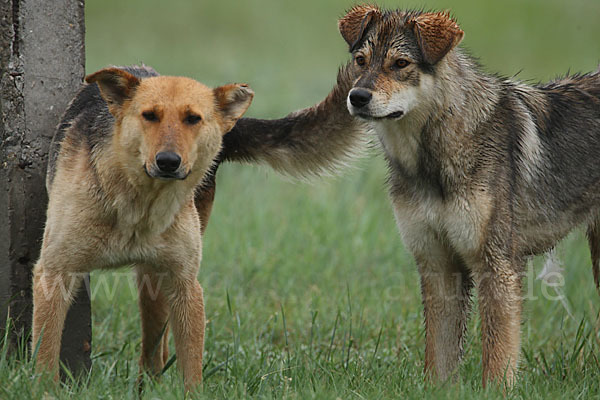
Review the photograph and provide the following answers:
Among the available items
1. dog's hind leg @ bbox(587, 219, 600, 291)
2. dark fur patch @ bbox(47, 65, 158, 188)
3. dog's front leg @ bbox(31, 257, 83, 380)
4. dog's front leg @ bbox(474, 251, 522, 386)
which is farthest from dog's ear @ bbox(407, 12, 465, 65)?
dog's front leg @ bbox(31, 257, 83, 380)

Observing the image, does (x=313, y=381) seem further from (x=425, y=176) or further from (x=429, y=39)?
(x=429, y=39)

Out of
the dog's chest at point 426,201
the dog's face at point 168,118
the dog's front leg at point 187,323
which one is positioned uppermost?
the dog's face at point 168,118

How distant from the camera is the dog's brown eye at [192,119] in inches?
161

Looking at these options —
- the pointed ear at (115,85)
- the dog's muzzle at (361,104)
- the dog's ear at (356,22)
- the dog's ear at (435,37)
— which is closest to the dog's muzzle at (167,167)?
the pointed ear at (115,85)

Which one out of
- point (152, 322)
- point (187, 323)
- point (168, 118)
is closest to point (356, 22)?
point (168, 118)

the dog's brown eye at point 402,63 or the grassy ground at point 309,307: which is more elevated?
the dog's brown eye at point 402,63

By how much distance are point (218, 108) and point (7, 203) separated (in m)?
1.40

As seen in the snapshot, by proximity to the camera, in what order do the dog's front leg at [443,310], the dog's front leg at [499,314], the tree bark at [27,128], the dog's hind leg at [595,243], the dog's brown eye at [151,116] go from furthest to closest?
the dog's hind leg at [595,243], the dog's front leg at [443,310], the tree bark at [27,128], the dog's front leg at [499,314], the dog's brown eye at [151,116]

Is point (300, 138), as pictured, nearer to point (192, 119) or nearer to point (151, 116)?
point (192, 119)

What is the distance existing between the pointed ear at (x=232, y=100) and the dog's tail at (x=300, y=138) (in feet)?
2.47

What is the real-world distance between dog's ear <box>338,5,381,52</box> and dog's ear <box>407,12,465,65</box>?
0.31 metres

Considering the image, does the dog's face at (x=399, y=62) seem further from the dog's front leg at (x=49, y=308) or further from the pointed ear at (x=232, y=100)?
the dog's front leg at (x=49, y=308)

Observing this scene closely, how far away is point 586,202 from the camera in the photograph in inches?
198

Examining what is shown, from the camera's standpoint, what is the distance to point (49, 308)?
423 centimetres
